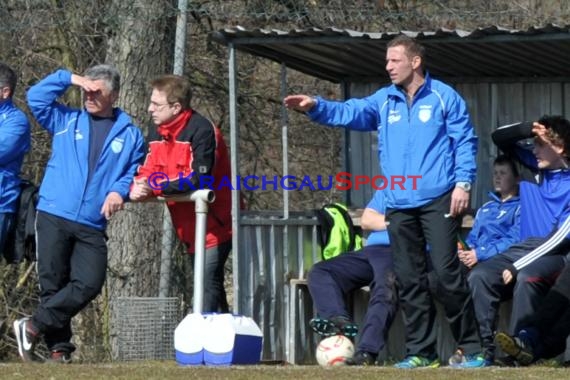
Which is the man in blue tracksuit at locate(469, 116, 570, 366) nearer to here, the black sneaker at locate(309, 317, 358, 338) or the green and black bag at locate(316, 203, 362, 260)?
the black sneaker at locate(309, 317, 358, 338)

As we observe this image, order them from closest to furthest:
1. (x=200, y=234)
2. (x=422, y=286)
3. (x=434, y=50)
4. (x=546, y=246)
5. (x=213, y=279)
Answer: (x=422, y=286), (x=200, y=234), (x=546, y=246), (x=213, y=279), (x=434, y=50)

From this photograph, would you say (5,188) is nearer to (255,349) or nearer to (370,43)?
(255,349)

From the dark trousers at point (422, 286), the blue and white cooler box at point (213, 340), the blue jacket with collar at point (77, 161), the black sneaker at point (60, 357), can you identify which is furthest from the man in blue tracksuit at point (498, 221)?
the black sneaker at point (60, 357)

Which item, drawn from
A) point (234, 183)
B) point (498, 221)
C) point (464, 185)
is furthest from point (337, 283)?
point (464, 185)

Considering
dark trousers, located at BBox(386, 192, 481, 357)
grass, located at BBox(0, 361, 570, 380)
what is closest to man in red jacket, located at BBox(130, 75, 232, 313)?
grass, located at BBox(0, 361, 570, 380)

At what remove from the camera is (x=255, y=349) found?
28.0 feet

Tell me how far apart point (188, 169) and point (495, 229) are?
2.15m

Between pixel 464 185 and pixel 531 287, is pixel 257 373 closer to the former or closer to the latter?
pixel 464 185

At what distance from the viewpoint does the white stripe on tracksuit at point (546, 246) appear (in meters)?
8.69

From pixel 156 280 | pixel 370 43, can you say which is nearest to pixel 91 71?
pixel 370 43

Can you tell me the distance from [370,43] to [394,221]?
149cm

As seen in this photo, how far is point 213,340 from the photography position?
8.33 m

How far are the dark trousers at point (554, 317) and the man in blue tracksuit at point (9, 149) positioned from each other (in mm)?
3308

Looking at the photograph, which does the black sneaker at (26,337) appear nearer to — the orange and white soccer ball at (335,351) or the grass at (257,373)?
the grass at (257,373)
